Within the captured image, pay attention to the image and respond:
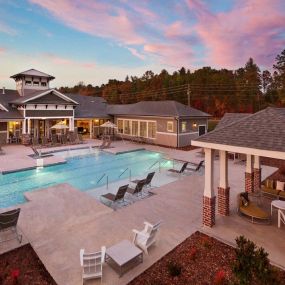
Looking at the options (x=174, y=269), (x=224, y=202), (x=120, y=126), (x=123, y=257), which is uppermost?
(x=120, y=126)

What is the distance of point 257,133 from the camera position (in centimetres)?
755

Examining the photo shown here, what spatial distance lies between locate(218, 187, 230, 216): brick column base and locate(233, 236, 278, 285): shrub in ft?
15.2

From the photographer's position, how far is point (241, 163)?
17.4 m

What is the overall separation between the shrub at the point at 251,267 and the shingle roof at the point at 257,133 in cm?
323

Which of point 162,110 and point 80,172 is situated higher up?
point 162,110

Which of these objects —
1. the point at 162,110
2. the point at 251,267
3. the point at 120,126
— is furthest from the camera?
the point at 120,126

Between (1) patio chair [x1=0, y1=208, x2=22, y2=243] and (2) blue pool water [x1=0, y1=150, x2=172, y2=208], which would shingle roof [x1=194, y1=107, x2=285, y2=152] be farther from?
(2) blue pool water [x1=0, y1=150, x2=172, y2=208]

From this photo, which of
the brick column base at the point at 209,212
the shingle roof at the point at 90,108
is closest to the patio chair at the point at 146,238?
the brick column base at the point at 209,212

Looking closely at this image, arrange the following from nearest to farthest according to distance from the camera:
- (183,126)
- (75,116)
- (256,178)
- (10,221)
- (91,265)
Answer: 1. (91,265)
2. (10,221)
3. (256,178)
4. (183,126)
5. (75,116)

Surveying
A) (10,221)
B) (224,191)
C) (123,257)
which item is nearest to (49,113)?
(10,221)

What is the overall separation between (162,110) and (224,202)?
1874 centimetres

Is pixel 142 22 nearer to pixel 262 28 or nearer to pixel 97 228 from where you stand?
pixel 262 28

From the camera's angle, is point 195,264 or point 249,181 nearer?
point 195,264

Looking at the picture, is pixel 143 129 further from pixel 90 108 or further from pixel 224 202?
pixel 224 202
